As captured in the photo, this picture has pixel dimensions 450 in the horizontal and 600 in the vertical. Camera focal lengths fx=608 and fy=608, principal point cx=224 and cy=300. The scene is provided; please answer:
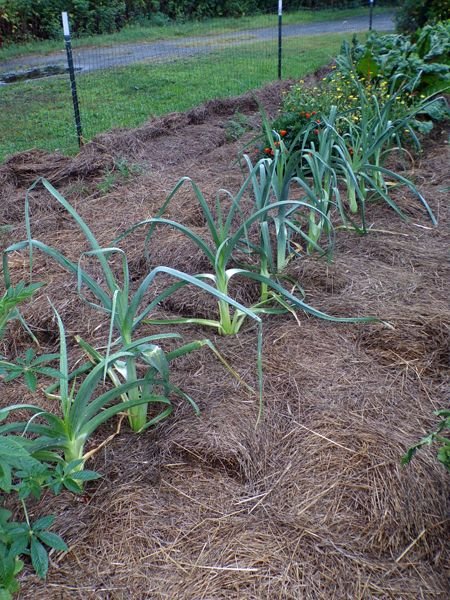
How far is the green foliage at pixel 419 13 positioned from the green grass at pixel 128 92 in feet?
8.93

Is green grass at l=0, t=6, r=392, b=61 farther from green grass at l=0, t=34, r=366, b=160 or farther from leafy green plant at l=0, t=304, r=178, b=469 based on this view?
leafy green plant at l=0, t=304, r=178, b=469

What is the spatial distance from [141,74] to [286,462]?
8.81 m

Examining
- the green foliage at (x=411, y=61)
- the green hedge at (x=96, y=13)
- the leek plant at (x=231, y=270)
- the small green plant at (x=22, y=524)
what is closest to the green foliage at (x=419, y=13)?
the green hedge at (x=96, y=13)

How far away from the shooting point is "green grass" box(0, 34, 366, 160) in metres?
6.69

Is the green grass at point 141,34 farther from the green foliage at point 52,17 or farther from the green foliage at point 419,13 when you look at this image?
the green foliage at point 419,13

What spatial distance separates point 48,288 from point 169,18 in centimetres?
1593

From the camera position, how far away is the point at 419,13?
1263cm

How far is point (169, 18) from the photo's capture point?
55.5 feet

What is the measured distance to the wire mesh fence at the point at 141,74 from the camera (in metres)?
7.01

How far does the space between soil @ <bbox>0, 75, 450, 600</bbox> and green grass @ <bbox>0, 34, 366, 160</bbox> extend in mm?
3536

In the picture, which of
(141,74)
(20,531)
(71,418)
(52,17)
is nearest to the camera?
(20,531)

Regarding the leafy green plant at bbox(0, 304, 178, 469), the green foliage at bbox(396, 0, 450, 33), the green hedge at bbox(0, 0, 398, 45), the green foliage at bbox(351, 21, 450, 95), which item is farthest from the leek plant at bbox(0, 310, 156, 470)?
the green hedge at bbox(0, 0, 398, 45)

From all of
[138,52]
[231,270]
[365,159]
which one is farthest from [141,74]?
[231,270]

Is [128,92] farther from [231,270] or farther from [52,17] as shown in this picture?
[52,17]
